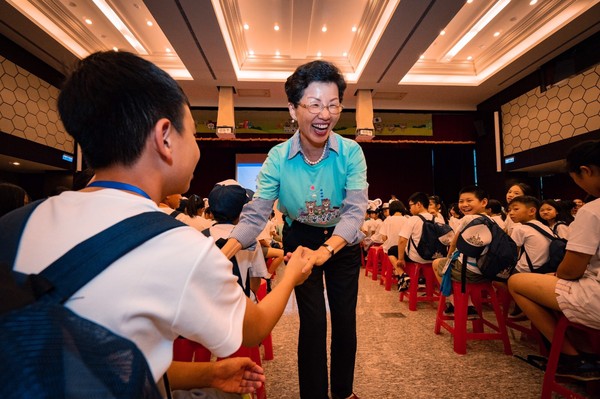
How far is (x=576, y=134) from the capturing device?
6.57 meters

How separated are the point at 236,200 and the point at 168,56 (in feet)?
21.3

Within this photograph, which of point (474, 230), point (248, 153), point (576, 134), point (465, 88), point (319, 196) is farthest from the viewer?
point (248, 153)

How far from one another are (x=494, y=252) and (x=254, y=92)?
24.1ft

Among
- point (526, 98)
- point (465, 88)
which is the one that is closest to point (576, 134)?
point (526, 98)

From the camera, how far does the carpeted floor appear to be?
5.69 ft

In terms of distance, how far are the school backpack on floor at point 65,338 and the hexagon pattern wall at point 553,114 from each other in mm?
8146

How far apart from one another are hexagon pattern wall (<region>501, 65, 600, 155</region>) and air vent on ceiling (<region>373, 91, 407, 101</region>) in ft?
8.42

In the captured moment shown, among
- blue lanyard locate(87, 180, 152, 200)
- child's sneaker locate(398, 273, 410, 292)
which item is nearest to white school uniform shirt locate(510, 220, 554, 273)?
child's sneaker locate(398, 273, 410, 292)

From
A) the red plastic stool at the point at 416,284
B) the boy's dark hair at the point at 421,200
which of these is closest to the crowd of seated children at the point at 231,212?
the red plastic stool at the point at 416,284

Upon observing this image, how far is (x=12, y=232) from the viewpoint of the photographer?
0.52 m

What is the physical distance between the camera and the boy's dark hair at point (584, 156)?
169 centimetres

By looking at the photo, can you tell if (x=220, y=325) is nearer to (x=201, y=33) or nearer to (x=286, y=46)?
(x=201, y=33)

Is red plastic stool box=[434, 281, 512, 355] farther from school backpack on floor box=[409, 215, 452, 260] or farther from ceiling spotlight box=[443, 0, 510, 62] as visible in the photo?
ceiling spotlight box=[443, 0, 510, 62]

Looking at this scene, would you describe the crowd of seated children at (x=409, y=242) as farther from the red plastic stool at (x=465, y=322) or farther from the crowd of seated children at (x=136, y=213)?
the crowd of seated children at (x=136, y=213)
